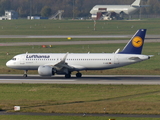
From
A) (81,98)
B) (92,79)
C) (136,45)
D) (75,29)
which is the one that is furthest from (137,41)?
(75,29)

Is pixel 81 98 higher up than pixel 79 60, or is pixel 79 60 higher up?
pixel 79 60

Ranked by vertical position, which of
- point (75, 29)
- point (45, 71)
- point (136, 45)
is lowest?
point (75, 29)

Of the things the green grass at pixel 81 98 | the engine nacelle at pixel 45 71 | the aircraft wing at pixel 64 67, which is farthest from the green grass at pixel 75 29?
the green grass at pixel 81 98

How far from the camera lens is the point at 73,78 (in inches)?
2109

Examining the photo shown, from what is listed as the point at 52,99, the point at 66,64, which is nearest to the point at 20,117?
the point at 52,99

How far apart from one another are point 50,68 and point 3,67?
1576 centimetres

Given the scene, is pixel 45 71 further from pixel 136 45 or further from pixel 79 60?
pixel 136 45

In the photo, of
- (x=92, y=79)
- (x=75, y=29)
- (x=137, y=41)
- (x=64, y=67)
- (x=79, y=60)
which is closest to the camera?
(x=92, y=79)

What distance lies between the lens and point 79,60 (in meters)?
53.3

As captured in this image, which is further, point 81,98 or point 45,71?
point 45,71

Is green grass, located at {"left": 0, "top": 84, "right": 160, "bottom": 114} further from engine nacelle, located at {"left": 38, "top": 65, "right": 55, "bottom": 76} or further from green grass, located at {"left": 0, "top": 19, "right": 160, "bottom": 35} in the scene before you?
green grass, located at {"left": 0, "top": 19, "right": 160, "bottom": 35}

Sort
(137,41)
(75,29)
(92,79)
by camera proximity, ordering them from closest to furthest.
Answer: (92,79), (137,41), (75,29)

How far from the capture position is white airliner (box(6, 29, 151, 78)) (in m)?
52.1

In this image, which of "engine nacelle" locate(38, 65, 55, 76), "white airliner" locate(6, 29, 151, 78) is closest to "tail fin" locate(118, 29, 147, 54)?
"white airliner" locate(6, 29, 151, 78)
